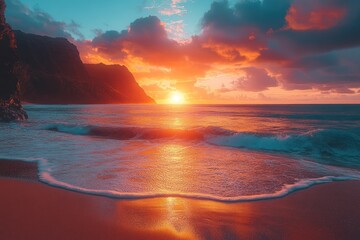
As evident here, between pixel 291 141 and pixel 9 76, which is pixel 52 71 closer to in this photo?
pixel 9 76

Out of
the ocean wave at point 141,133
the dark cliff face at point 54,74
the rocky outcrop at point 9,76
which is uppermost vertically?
the dark cliff face at point 54,74

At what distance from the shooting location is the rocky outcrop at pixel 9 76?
25.6 metres

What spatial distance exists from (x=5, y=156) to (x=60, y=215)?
6.20 m

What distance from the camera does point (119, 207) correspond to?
14.7ft

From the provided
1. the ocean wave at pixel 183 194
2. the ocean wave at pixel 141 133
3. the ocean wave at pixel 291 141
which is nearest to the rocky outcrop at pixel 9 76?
the ocean wave at pixel 141 133

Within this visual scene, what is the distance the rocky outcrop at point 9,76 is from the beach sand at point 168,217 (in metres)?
24.6

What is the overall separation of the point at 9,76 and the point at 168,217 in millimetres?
30111

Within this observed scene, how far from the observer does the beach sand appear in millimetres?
3543

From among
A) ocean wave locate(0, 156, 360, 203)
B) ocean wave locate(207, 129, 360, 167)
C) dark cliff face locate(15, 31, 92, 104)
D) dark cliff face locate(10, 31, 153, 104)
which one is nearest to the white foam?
ocean wave locate(0, 156, 360, 203)

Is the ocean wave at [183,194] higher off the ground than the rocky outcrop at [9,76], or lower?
lower

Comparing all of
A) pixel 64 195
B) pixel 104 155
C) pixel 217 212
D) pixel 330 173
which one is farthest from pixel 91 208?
pixel 330 173

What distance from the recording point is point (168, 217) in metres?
4.10

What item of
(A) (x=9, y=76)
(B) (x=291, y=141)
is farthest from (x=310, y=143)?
(A) (x=9, y=76)

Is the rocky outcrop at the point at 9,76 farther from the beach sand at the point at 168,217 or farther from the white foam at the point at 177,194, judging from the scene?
the beach sand at the point at 168,217
